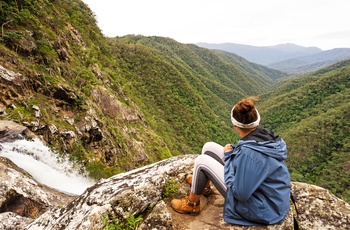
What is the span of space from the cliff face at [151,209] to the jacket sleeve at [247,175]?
0.84 metres

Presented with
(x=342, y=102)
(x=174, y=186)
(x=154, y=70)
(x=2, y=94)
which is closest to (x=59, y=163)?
(x=2, y=94)

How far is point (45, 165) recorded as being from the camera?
8.69m

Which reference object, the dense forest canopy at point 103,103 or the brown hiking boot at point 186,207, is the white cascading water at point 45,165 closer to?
the dense forest canopy at point 103,103

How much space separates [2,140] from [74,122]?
17.9 feet

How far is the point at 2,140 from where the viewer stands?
307 inches

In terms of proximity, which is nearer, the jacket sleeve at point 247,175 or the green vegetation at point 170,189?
the jacket sleeve at point 247,175

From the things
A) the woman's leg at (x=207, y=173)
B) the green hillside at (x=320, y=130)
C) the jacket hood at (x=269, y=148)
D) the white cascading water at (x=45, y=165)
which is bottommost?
the green hillside at (x=320, y=130)

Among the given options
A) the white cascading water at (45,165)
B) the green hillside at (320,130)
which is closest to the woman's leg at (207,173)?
the white cascading water at (45,165)

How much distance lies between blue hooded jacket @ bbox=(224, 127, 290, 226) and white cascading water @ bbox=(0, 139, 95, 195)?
665 cm

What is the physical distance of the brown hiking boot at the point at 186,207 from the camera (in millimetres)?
3930

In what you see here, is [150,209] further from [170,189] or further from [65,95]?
[65,95]

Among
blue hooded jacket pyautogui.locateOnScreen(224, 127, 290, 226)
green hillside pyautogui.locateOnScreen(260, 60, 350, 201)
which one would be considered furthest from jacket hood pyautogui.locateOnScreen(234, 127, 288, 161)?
green hillside pyautogui.locateOnScreen(260, 60, 350, 201)

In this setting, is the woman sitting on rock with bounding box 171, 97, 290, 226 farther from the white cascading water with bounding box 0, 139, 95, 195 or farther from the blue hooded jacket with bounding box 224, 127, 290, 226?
the white cascading water with bounding box 0, 139, 95, 195

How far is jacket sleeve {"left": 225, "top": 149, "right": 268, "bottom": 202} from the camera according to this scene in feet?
10.0
